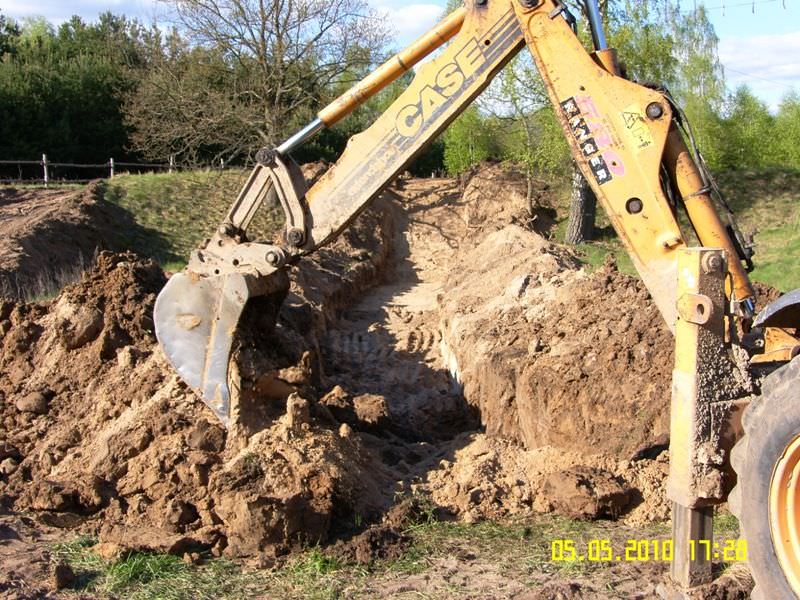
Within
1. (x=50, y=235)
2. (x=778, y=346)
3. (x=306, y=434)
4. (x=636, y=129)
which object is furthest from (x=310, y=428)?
(x=50, y=235)

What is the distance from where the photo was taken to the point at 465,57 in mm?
5203

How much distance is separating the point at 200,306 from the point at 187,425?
0.93 meters

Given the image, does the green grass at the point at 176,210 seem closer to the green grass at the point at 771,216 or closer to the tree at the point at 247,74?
the tree at the point at 247,74

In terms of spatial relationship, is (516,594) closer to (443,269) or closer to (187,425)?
(187,425)

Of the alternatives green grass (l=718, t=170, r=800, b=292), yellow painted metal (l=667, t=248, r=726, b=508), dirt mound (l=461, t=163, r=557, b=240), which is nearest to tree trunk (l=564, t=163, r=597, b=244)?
dirt mound (l=461, t=163, r=557, b=240)

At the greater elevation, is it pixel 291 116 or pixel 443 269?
pixel 291 116

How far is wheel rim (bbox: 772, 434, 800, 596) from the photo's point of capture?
344cm

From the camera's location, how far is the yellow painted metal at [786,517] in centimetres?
344

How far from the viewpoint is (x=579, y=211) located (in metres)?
19.8

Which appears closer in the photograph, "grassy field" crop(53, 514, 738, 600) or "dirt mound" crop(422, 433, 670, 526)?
"grassy field" crop(53, 514, 738, 600)

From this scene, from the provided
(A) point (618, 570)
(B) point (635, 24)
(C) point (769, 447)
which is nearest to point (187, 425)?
(A) point (618, 570)

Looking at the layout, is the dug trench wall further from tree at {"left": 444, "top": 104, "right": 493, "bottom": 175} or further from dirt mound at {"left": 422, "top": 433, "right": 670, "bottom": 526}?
tree at {"left": 444, "top": 104, "right": 493, "bottom": 175}

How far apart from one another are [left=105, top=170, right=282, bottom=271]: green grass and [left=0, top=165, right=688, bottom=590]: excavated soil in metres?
8.54

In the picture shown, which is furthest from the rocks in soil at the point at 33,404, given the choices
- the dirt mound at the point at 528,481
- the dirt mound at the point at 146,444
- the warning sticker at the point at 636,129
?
the warning sticker at the point at 636,129
